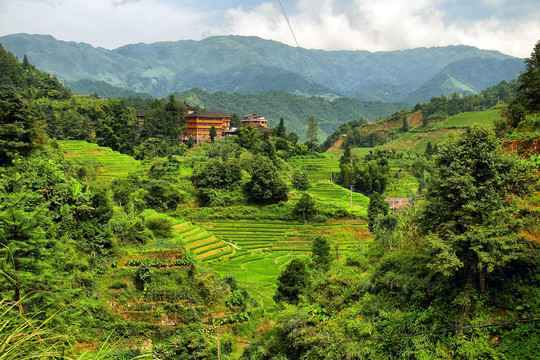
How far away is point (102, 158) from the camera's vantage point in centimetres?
4350

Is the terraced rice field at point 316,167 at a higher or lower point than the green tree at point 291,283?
higher

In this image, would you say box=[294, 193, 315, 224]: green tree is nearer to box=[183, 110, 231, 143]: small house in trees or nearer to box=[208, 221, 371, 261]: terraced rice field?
box=[208, 221, 371, 261]: terraced rice field

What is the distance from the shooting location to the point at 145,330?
16500 millimetres

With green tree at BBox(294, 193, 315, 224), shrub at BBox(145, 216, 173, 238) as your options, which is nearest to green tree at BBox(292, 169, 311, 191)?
green tree at BBox(294, 193, 315, 224)

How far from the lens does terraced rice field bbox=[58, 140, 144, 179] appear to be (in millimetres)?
40469

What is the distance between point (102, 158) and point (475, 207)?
41.6m

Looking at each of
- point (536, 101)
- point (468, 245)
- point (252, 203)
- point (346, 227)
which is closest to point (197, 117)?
point (252, 203)

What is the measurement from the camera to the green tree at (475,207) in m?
9.97

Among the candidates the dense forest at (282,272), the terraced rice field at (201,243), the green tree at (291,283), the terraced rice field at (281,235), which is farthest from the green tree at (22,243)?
the terraced rice field at (281,235)

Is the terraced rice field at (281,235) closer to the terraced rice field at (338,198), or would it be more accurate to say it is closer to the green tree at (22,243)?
the terraced rice field at (338,198)

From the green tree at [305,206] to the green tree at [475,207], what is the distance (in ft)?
88.9

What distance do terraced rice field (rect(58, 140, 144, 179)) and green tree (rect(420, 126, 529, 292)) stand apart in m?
35.1

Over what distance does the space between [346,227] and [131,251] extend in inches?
945

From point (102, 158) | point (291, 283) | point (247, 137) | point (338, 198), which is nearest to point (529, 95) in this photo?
point (291, 283)
